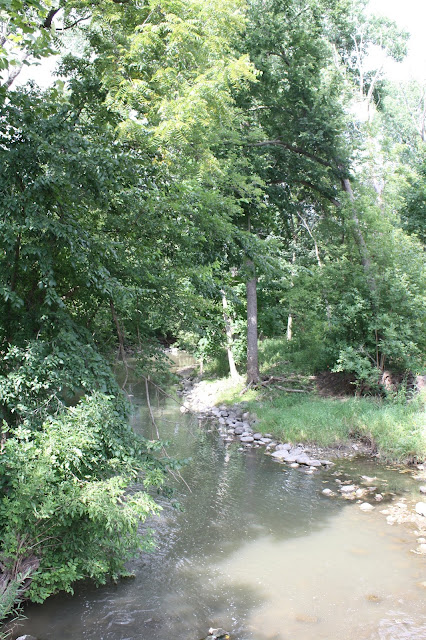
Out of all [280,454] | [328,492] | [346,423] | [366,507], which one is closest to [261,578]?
[366,507]

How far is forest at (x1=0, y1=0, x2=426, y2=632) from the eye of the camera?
4887mm

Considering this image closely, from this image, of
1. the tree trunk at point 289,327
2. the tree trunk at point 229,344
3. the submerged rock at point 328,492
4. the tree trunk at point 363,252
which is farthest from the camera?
the tree trunk at point 289,327

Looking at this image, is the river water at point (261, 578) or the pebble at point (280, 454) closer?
the river water at point (261, 578)

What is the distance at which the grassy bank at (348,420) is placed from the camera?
9922 mm

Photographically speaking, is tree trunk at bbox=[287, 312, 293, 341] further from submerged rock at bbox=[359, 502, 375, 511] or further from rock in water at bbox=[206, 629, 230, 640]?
rock in water at bbox=[206, 629, 230, 640]

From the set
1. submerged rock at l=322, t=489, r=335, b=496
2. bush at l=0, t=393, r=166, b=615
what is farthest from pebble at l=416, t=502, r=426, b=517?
bush at l=0, t=393, r=166, b=615

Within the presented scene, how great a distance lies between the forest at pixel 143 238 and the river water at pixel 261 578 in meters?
0.45

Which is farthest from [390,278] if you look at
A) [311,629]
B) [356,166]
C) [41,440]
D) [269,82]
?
[41,440]

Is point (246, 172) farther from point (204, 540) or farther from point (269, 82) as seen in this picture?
point (204, 540)

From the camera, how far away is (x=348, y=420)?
1137 cm

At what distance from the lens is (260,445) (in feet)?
39.0

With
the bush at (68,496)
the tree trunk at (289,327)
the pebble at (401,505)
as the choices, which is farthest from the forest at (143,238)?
the tree trunk at (289,327)

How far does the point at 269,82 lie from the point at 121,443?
41.2 ft

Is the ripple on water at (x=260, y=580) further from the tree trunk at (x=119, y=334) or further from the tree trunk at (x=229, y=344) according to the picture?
the tree trunk at (x=229, y=344)
